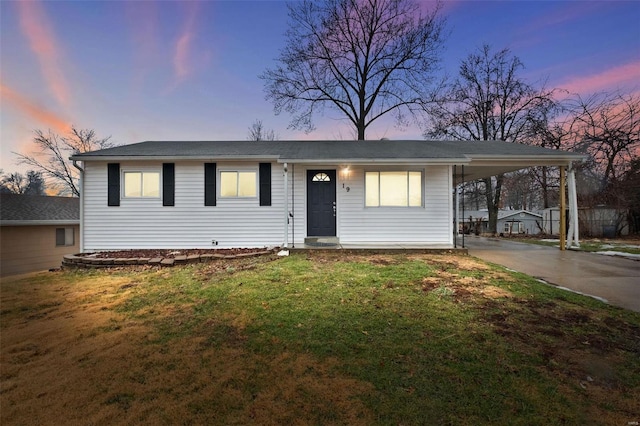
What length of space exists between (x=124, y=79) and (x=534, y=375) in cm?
1555

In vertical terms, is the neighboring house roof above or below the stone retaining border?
above

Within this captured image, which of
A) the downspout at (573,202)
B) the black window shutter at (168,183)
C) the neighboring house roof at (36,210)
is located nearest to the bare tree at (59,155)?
the neighboring house roof at (36,210)

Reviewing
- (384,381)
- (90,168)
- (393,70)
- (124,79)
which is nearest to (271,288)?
(384,381)

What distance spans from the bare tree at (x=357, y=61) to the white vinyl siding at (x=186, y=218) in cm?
1119

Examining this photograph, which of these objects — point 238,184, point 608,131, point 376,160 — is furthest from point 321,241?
point 608,131

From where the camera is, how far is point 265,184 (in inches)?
345

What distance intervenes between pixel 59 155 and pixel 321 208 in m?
24.9

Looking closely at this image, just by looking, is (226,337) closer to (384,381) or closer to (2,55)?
(384,381)

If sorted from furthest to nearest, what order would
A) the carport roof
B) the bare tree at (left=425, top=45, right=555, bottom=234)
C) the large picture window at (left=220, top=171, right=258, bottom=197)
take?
the bare tree at (left=425, top=45, right=555, bottom=234) → the large picture window at (left=220, top=171, right=258, bottom=197) → the carport roof

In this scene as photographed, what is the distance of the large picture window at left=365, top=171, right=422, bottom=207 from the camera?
891cm

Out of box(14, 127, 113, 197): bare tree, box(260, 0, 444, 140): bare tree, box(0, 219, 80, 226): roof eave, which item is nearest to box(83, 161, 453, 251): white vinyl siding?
box(0, 219, 80, 226): roof eave

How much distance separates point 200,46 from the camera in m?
11.7

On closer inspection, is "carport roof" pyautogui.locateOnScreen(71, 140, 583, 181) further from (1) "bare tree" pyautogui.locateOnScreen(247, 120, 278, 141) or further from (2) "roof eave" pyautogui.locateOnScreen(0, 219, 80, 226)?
(1) "bare tree" pyautogui.locateOnScreen(247, 120, 278, 141)

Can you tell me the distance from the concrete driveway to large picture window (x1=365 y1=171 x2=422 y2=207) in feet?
8.16
